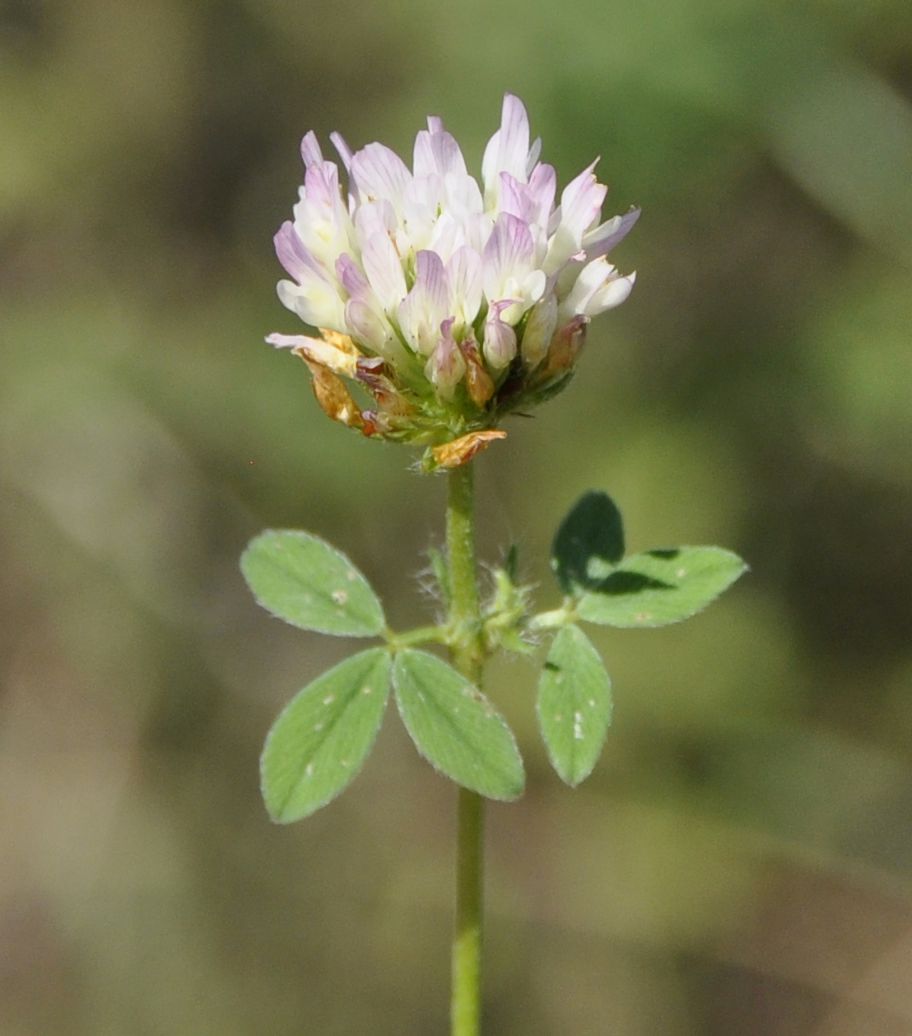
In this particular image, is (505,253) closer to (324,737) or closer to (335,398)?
(335,398)

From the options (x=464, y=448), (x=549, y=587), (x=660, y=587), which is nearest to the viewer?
(x=464, y=448)

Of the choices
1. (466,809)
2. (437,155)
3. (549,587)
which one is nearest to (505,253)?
(437,155)

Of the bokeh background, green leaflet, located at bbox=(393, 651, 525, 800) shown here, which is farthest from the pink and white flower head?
the bokeh background

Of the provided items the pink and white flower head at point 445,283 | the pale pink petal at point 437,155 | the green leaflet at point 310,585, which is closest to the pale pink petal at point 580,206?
the pink and white flower head at point 445,283

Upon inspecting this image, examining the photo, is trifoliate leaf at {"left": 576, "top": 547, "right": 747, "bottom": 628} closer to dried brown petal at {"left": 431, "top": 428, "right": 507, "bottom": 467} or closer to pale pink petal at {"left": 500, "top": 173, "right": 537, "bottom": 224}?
dried brown petal at {"left": 431, "top": 428, "right": 507, "bottom": 467}

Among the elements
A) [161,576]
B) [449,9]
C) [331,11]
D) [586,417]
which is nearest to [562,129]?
[449,9]

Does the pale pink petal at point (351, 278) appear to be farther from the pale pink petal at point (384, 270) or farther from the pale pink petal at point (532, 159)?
the pale pink petal at point (532, 159)
